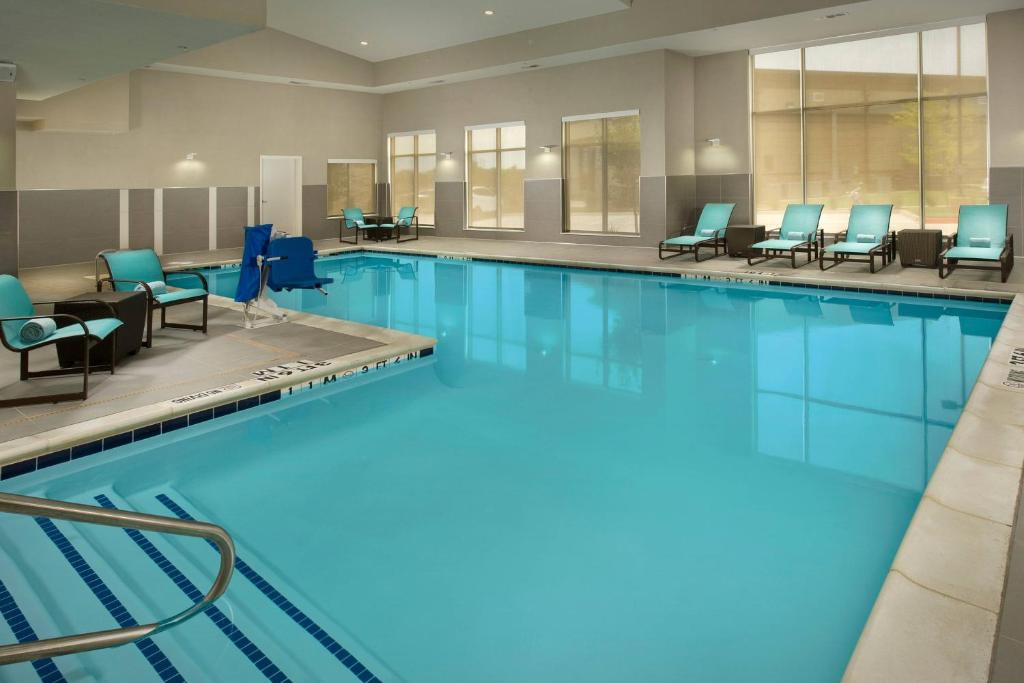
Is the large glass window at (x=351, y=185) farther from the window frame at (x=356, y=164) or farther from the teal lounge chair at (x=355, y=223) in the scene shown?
the teal lounge chair at (x=355, y=223)

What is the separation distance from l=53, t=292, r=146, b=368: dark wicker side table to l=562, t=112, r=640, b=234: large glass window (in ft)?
32.6

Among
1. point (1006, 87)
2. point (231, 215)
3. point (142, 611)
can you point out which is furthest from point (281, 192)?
point (142, 611)

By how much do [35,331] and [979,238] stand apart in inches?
405

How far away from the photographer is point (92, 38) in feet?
19.8

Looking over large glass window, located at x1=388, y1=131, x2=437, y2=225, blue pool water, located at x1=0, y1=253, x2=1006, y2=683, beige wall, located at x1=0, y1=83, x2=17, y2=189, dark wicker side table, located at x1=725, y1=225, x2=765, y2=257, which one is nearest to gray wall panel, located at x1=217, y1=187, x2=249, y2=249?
large glass window, located at x1=388, y1=131, x2=437, y2=225

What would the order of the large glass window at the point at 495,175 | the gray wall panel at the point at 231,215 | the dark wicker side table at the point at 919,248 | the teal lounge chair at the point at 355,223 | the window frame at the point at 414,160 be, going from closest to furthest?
the dark wicker side table at the point at 919,248
the gray wall panel at the point at 231,215
the large glass window at the point at 495,175
the teal lounge chair at the point at 355,223
the window frame at the point at 414,160

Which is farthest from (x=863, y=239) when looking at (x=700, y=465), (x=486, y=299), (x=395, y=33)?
(x=395, y=33)

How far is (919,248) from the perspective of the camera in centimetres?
993

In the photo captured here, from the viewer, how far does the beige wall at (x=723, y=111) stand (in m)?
12.6

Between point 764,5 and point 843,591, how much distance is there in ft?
32.0

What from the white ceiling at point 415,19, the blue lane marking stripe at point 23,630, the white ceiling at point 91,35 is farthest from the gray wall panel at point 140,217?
the blue lane marking stripe at point 23,630

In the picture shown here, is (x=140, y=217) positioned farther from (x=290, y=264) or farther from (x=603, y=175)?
(x=603, y=175)

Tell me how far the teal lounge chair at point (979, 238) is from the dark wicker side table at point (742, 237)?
2.70m

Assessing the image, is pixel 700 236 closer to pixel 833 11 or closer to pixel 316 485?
pixel 833 11
